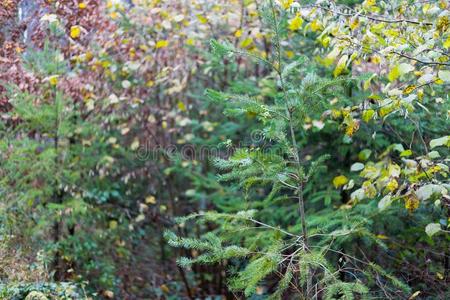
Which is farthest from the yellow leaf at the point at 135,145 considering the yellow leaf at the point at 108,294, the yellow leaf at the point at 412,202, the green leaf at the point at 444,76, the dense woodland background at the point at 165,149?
the green leaf at the point at 444,76

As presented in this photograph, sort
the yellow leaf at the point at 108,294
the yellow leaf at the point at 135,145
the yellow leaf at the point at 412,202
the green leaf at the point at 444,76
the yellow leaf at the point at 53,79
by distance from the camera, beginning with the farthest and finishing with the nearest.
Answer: the yellow leaf at the point at 135,145
the yellow leaf at the point at 108,294
the yellow leaf at the point at 53,79
the yellow leaf at the point at 412,202
the green leaf at the point at 444,76

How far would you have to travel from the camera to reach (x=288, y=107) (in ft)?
12.5

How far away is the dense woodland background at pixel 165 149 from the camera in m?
5.27

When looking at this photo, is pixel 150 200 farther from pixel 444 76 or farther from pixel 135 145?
pixel 444 76

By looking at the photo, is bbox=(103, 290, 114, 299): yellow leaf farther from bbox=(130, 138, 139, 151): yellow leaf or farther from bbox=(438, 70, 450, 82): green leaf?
bbox=(438, 70, 450, 82): green leaf

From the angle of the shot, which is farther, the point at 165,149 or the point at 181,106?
the point at 165,149

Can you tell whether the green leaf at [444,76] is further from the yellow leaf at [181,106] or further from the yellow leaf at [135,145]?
the yellow leaf at [135,145]

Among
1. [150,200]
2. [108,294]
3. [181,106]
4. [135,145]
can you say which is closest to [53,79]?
[135,145]

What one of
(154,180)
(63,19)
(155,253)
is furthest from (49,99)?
(155,253)

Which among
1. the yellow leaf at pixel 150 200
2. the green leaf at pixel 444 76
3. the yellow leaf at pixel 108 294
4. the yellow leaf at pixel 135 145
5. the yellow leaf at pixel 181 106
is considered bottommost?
the yellow leaf at pixel 108 294

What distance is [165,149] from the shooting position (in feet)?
23.8

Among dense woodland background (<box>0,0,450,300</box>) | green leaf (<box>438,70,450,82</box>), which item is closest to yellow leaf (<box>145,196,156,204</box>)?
dense woodland background (<box>0,0,450,300</box>)

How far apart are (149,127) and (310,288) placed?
3941mm

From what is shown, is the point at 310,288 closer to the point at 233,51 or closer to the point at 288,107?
the point at 288,107
